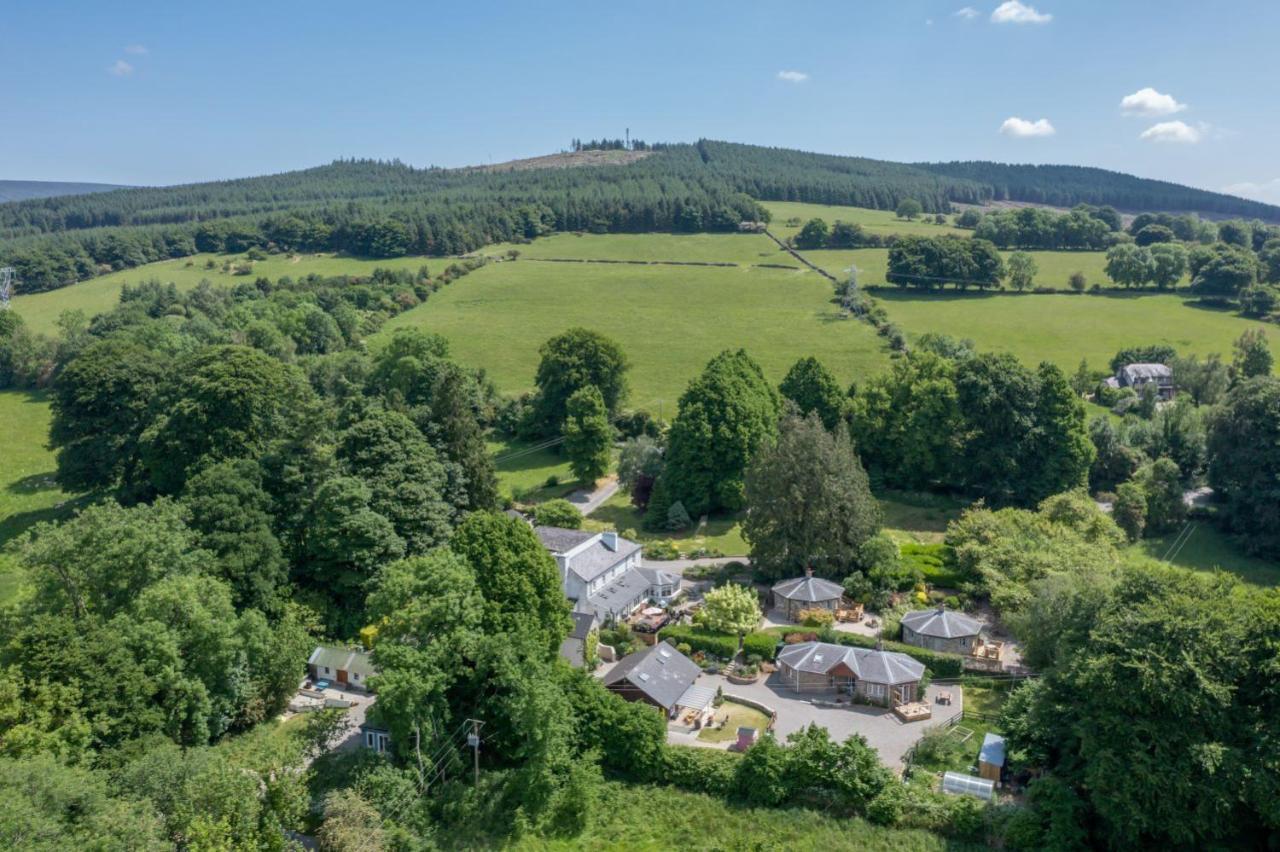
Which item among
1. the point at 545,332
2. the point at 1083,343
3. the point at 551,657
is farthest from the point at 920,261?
the point at 551,657

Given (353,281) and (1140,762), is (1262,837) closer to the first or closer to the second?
(1140,762)

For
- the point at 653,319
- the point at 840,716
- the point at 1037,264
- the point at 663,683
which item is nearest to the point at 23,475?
the point at 663,683

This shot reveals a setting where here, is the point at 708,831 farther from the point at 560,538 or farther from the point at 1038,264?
the point at 1038,264

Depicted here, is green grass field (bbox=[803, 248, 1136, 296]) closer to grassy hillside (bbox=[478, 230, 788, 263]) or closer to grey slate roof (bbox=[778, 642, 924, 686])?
grassy hillside (bbox=[478, 230, 788, 263])

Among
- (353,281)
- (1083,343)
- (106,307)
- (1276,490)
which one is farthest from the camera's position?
(353,281)

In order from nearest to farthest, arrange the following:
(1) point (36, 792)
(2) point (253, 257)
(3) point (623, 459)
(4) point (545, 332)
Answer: (1) point (36, 792) < (3) point (623, 459) < (4) point (545, 332) < (2) point (253, 257)
